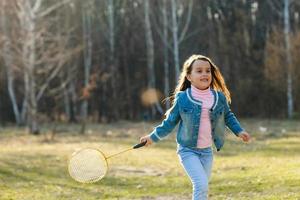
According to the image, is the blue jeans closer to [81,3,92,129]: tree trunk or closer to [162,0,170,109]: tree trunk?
[162,0,170,109]: tree trunk

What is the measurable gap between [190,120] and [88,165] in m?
1.44

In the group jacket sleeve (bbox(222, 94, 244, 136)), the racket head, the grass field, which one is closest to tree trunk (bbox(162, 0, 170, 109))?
the grass field

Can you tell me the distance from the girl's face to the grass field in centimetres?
373

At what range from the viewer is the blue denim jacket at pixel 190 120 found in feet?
22.7

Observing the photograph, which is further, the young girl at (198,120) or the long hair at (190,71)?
the long hair at (190,71)

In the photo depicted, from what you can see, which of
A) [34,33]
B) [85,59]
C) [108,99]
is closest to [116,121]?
[108,99]

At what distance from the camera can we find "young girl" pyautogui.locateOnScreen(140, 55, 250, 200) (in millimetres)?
6926

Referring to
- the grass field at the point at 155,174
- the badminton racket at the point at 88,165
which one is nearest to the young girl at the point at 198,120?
the badminton racket at the point at 88,165

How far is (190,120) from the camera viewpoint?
273 inches

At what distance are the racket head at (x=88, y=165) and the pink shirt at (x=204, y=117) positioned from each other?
126 cm

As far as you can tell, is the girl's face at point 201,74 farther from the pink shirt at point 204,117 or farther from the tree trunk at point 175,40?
the tree trunk at point 175,40

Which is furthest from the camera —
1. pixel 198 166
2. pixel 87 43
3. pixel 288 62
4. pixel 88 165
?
pixel 87 43

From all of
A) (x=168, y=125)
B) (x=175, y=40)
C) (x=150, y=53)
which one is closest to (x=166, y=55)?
(x=150, y=53)

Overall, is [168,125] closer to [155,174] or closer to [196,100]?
[196,100]
